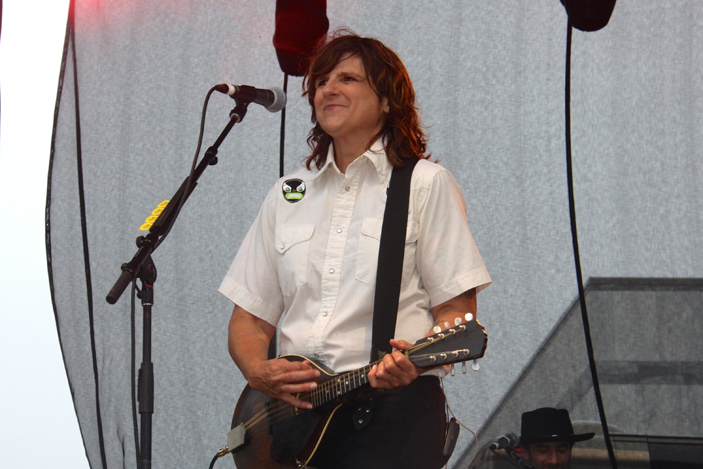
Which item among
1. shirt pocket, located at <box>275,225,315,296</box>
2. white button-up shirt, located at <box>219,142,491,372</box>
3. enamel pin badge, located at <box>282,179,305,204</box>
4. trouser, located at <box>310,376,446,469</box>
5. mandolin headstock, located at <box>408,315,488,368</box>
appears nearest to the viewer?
mandolin headstock, located at <box>408,315,488,368</box>

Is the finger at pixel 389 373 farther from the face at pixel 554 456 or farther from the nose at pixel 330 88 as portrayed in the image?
the nose at pixel 330 88

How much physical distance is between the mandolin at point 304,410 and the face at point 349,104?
21.9 inches

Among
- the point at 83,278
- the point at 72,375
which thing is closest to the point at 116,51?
the point at 83,278

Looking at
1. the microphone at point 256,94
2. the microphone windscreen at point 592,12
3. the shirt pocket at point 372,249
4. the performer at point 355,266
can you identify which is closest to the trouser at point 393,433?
the performer at point 355,266

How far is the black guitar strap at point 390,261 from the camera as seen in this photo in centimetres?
152

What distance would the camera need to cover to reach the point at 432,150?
7.08ft

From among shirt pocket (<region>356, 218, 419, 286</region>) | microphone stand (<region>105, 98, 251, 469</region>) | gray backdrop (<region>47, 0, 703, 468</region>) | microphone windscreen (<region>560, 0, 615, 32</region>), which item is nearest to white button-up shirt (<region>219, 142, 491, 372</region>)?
shirt pocket (<region>356, 218, 419, 286</region>)

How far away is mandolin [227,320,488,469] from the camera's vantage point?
135 centimetres

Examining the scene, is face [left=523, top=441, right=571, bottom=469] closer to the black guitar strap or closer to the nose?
the black guitar strap

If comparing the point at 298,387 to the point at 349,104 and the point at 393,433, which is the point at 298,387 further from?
the point at 349,104

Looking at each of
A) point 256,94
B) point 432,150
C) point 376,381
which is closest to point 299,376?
point 376,381

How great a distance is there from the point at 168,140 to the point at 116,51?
0.36 metres

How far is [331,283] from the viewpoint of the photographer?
64.7 inches

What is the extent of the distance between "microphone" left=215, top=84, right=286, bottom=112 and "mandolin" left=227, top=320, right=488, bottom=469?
0.70 meters
